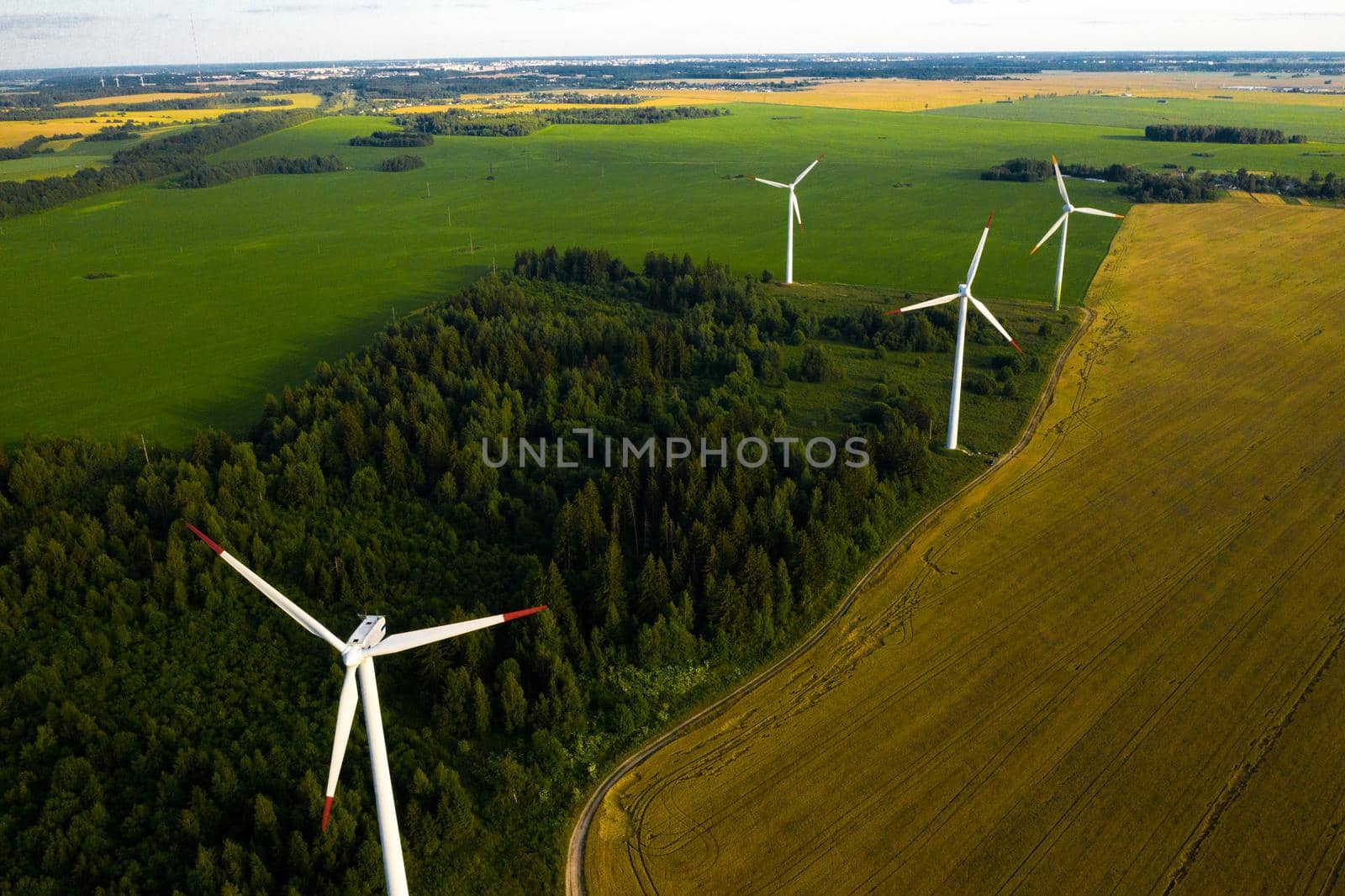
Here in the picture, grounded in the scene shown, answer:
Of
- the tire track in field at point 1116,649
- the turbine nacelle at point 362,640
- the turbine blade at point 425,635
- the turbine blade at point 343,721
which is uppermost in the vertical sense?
the turbine nacelle at point 362,640

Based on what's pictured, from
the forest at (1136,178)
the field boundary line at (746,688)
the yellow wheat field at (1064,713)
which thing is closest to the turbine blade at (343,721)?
the field boundary line at (746,688)

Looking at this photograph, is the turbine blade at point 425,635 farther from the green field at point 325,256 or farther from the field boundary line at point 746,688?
the green field at point 325,256

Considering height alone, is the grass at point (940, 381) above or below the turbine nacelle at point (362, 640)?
below

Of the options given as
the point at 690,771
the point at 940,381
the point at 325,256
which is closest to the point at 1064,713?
the point at 690,771

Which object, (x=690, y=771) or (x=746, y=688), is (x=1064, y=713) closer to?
(x=746, y=688)

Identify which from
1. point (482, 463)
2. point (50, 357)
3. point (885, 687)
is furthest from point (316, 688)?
point (50, 357)

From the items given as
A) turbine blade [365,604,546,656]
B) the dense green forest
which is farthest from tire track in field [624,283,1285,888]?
turbine blade [365,604,546,656]

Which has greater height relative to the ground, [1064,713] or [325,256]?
[325,256]
